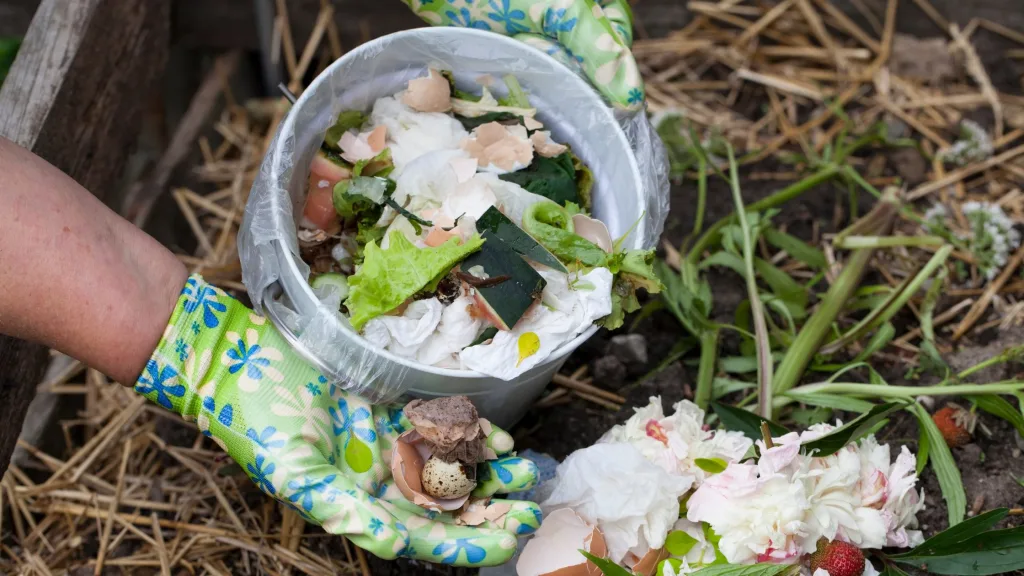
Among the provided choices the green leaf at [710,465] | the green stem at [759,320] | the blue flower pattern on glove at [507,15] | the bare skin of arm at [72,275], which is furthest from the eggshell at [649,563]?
the blue flower pattern on glove at [507,15]

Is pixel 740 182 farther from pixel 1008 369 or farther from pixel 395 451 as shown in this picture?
pixel 395 451

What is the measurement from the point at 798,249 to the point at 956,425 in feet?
1.35

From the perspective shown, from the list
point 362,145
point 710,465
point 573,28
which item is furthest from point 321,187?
point 710,465

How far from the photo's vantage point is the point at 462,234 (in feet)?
4.01

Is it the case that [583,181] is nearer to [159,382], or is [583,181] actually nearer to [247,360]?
[247,360]

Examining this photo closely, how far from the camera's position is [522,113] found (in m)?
1.35

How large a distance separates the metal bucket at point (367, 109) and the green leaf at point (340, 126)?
0.01 m

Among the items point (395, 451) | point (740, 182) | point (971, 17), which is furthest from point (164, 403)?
point (971, 17)

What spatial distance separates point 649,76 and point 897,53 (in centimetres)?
58

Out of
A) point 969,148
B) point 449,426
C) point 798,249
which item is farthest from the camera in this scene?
point 969,148

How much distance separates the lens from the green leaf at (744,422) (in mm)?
1279

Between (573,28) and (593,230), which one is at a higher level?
(573,28)

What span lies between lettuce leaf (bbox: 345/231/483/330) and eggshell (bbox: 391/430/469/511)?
164 millimetres

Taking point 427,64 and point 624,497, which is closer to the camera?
point 624,497
